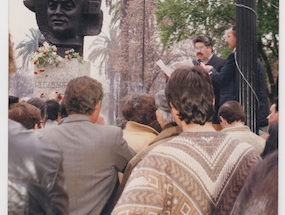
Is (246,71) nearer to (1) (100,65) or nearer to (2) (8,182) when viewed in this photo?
(1) (100,65)

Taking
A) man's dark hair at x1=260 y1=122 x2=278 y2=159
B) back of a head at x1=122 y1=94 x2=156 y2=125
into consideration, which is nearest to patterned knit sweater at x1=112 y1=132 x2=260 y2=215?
man's dark hair at x1=260 y1=122 x2=278 y2=159

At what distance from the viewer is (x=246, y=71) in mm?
3148

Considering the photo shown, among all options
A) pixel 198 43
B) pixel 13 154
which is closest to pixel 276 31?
pixel 198 43

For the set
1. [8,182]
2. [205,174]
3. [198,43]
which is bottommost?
[8,182]

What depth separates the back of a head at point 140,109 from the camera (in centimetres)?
306

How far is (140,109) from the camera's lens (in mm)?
3092

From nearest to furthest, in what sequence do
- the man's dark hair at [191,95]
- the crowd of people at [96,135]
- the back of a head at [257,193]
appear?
the back of a head at [257,193]
the man's dark hair at [191,95]
the crowd of people at [96,135]

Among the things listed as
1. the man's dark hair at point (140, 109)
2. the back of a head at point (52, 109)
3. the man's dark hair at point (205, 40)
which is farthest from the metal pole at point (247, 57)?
the back of a head at point (52, 109)

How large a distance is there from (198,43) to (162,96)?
411mm

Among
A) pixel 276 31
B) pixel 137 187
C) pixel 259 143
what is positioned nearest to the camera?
pixel 137 187

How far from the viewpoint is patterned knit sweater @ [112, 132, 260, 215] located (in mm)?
2398

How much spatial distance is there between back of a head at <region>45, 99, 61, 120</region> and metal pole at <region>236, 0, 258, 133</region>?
1054 millimetres

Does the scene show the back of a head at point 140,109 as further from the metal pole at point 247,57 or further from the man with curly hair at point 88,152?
the metal pole at point 247,57

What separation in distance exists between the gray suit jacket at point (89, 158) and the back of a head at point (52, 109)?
6cm
